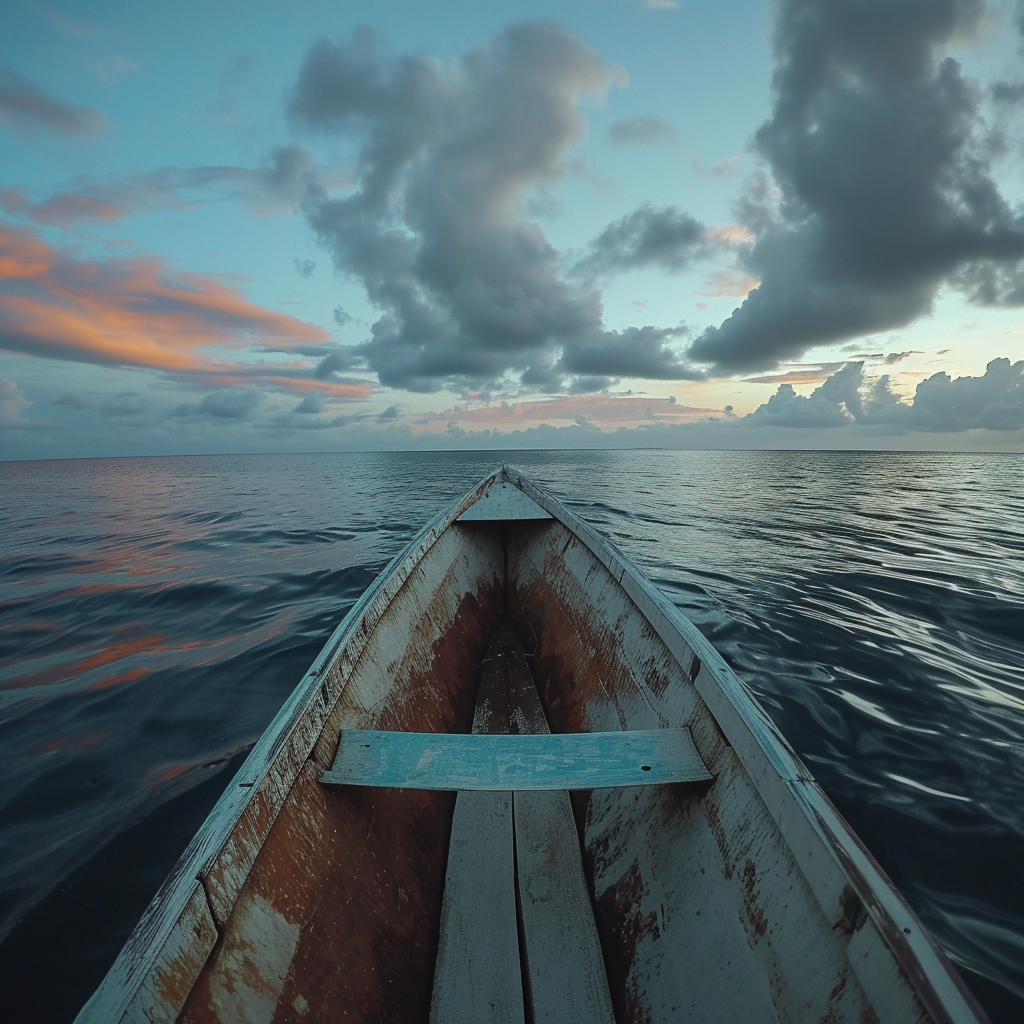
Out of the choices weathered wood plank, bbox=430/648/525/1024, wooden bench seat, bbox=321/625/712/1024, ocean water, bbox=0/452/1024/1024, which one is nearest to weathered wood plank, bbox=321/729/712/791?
wooden bench seat, bbox=321/625/712/1024

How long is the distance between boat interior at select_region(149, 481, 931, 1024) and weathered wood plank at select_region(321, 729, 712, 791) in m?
0.08

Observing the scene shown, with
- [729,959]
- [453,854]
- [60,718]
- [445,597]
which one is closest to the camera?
[729,959]

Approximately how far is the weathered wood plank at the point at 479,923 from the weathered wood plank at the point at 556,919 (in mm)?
72

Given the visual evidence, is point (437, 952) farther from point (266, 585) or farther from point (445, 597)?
point (266, 585)

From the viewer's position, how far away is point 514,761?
2281 millimetres

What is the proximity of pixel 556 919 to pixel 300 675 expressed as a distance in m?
4.36

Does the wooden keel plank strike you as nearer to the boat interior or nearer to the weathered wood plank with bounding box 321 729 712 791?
the boat interior

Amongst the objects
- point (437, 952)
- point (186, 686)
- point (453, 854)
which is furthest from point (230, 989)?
point (186, 686)

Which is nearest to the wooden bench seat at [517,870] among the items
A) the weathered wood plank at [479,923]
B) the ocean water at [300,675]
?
the weathered wood plank at [479,923]

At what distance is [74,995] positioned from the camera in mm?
2238

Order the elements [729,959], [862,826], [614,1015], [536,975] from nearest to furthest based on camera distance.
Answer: [729,959], [614,1015], [536,975], [862,826]

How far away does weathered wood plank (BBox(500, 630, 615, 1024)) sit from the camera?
78.8 inches

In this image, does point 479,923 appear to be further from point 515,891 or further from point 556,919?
point 556,919

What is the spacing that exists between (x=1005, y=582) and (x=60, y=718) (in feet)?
44.3
